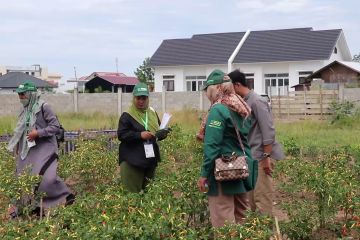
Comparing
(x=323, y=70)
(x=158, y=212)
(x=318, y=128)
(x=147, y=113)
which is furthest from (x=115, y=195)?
(x=323, y=70)

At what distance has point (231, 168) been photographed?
4250 mm

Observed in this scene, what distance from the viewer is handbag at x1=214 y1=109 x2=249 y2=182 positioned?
4238mm

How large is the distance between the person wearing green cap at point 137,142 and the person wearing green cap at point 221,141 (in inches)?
57.3

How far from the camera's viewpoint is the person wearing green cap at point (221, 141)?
13.9ft

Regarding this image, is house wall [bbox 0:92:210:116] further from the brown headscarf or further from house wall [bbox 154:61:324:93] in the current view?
the brown headscarf

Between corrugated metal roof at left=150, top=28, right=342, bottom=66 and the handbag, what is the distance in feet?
101

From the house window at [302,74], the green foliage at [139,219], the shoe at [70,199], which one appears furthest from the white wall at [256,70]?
the green foliage at [139,219]

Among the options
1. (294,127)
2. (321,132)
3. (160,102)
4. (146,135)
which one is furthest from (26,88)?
(160,102)

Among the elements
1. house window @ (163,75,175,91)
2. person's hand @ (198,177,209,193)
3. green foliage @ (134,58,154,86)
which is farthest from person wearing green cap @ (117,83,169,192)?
green foliage @ (134,58,154,86)

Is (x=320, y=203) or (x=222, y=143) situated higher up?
(x=222, y=143)

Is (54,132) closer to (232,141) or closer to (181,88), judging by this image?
(232,141)

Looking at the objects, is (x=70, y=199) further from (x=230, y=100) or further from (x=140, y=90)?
(x=230, y=100)

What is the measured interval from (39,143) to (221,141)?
8.49 ft

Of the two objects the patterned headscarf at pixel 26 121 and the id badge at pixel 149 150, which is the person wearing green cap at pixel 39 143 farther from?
the id badge at pixel 149 150
